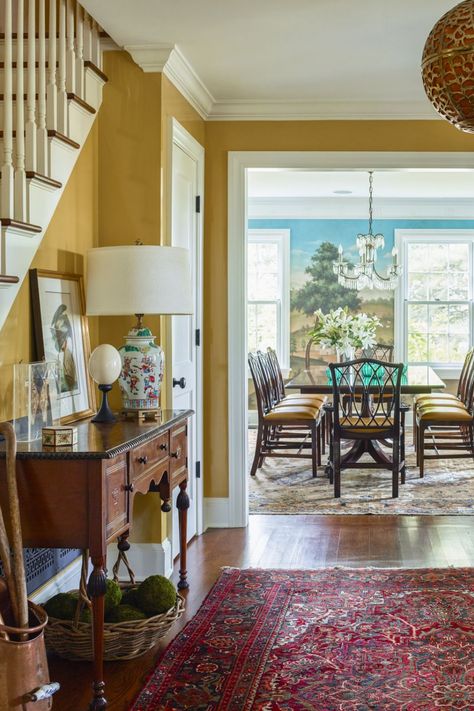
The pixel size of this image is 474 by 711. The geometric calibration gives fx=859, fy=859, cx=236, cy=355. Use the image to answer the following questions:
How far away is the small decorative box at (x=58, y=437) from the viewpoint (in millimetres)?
2760

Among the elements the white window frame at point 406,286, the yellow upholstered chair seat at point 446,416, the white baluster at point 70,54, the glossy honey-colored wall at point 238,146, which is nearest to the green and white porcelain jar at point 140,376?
the white baluster at point 70,54

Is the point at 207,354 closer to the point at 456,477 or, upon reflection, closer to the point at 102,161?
the point at 102,161

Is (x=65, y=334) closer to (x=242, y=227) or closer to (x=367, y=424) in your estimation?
(x=242, y=227)

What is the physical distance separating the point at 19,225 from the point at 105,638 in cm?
151

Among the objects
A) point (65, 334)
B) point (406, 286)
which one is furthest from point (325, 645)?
point (406, 286)

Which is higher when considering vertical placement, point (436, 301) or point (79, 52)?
point (79, 52)


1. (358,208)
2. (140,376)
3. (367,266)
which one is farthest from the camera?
(358,208)

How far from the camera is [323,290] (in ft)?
32.4

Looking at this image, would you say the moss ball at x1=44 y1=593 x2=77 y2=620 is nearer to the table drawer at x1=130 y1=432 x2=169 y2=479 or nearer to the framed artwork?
the table drawer at x1=130 y1=432 x2=169 y2=479

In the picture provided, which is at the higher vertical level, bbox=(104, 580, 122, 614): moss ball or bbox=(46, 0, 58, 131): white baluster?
bbox=(46, 0, 58, 131): white baluster

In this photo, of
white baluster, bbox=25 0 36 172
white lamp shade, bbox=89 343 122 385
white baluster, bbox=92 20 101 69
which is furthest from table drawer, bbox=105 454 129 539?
white baluster, bbox=92 20 101 69

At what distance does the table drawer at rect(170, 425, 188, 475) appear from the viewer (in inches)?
147

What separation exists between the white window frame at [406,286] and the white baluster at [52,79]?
6.77 metres

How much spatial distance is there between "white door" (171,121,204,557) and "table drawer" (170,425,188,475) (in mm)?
583
